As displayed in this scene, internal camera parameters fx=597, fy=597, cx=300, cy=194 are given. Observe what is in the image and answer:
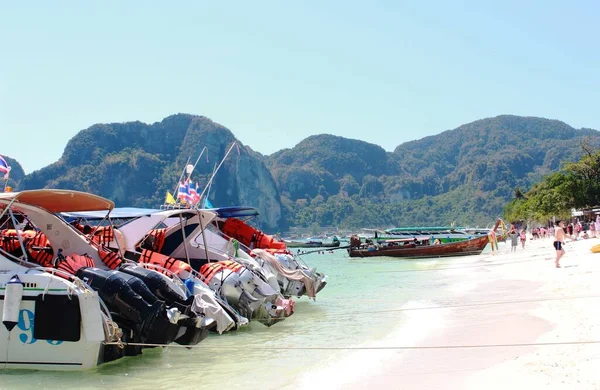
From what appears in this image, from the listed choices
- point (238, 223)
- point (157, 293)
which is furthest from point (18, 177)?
point (157, 293)

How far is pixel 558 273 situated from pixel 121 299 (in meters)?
15.2

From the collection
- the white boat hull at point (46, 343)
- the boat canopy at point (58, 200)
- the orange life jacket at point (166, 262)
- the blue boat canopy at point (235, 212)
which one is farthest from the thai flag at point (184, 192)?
the white boat hull at point (46, 343)

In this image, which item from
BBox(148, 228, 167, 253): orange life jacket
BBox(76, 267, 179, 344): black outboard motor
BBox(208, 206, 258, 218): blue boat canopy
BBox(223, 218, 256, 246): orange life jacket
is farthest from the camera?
BBox(208, 206, 258, 218): blue boat canopy

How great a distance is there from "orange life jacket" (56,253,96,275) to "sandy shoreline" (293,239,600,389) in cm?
427

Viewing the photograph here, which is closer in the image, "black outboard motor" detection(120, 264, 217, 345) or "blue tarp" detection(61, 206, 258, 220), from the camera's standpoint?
"black outboard motor" detection(120, 264, 217, 345)

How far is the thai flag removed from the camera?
2090 centimetres

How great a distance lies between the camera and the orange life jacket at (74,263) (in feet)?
32.6

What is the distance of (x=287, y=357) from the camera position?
10727 mm

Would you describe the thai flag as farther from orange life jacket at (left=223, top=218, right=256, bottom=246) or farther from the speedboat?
the speedboat

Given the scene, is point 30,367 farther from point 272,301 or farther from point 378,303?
point 378,303

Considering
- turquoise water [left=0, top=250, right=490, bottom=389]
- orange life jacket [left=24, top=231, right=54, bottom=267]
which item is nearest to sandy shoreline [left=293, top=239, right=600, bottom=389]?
turquoise water [left=0, top=250, right=490, bottom=389]

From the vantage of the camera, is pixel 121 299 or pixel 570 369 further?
pixel 121 299

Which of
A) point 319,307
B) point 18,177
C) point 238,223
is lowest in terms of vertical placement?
point 319,307

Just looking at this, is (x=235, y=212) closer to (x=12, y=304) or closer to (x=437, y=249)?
(x=12, y=304)
